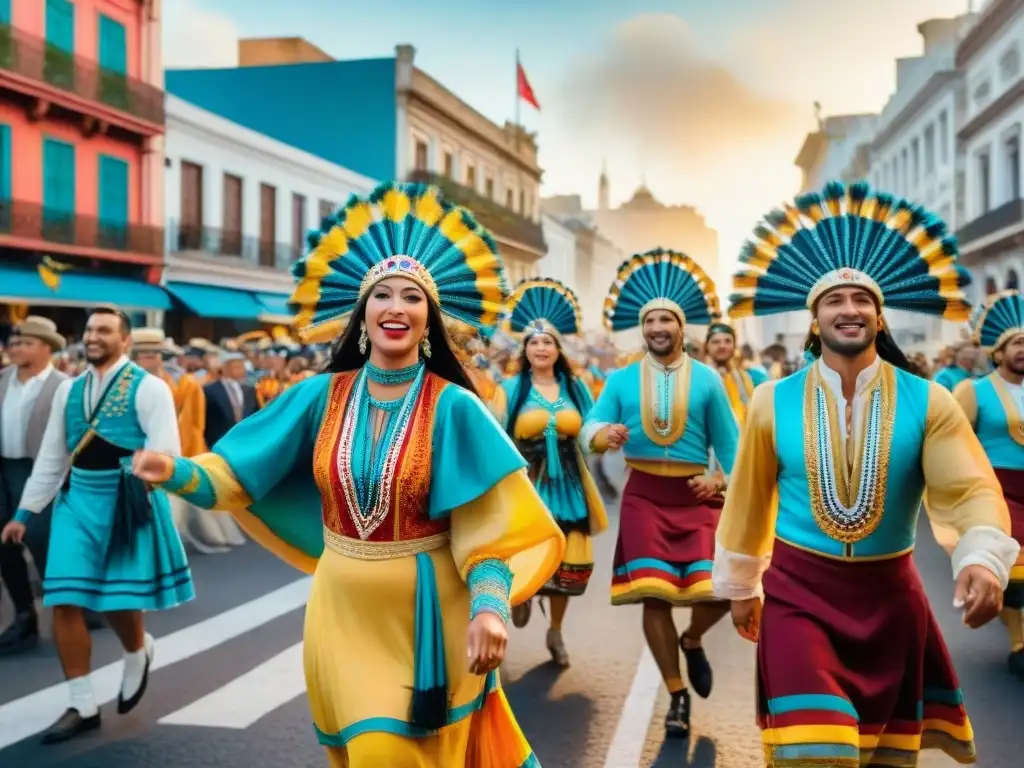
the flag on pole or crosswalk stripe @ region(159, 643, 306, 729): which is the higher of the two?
the flag on pole

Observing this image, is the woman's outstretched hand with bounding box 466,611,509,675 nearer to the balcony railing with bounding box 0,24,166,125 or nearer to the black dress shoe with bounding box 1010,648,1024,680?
the black dress shoe with bounding box 1010,648,1024,680

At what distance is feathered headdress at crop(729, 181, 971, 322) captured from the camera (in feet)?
13.7

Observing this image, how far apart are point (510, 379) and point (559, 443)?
1.96 ft

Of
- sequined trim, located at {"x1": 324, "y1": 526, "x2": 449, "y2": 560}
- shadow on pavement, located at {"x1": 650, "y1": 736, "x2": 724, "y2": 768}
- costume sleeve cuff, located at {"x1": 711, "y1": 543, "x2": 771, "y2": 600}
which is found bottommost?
shadow on pavement, located at {"x1": 650, "y1": 736, "x2": 724, "y2": 768}

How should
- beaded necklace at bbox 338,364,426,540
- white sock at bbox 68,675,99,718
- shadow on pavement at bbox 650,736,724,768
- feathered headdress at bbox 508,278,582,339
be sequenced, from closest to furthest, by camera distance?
beaded necklace at bbox 338,364,426,540 → shadow on pavement at bbox 650,736,724,768 → white sock at bbox 68,675,99,718 → feathered headdress at bbox 508,278,582,339

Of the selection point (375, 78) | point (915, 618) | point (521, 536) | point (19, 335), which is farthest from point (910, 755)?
point (375, 78)

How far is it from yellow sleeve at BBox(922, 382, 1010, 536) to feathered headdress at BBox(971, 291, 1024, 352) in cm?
371

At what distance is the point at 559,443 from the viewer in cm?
719

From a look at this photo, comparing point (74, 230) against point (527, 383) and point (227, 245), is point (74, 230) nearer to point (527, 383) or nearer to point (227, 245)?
point (227, 245)

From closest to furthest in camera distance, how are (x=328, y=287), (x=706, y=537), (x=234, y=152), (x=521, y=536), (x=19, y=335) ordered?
(x=521, y=536) → (x=328, y=287) → (x=706, y=537) → (x=19, y=335) → (x=234, y=152)

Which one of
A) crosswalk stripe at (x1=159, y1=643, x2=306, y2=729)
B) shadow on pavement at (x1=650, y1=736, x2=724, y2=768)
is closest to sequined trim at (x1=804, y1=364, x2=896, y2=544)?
shadow on pavement at (x1=650, y1=736, x2=724, y2=768)

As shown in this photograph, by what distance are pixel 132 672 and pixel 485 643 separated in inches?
126

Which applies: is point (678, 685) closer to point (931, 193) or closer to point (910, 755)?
point (910, 755)

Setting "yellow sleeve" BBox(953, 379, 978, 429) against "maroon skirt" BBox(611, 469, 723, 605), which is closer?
"maroon skirt" BBox(611, 469, 723, 605)
